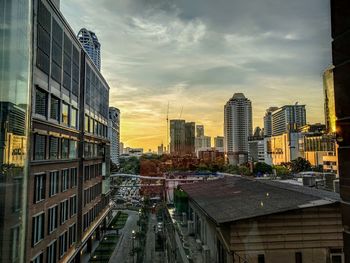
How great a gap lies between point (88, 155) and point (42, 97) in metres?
3.13

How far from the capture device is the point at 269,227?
1922 millimetres

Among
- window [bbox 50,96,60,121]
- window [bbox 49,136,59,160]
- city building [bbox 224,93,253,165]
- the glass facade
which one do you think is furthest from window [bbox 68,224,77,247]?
the glass facade

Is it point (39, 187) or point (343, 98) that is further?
point (39, 187)

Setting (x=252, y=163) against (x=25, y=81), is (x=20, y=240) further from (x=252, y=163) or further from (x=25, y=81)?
(x=252, y=163)

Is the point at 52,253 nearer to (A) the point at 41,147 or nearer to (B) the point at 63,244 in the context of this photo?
(B) the point at 63,244

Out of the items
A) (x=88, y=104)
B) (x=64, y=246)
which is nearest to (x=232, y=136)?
(x=64, y=246)

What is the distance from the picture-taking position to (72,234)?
17.2 ft

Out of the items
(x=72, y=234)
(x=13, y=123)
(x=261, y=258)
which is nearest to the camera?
(x=13, y=123)

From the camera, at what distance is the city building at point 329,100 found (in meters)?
0.77

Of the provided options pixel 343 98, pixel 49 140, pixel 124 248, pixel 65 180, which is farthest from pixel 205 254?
pixel 124 248

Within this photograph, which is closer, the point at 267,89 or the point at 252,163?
the point at 267,89

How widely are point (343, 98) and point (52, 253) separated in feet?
14.3

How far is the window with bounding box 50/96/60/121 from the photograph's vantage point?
4153 mm

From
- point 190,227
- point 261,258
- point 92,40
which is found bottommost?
point 190,227
